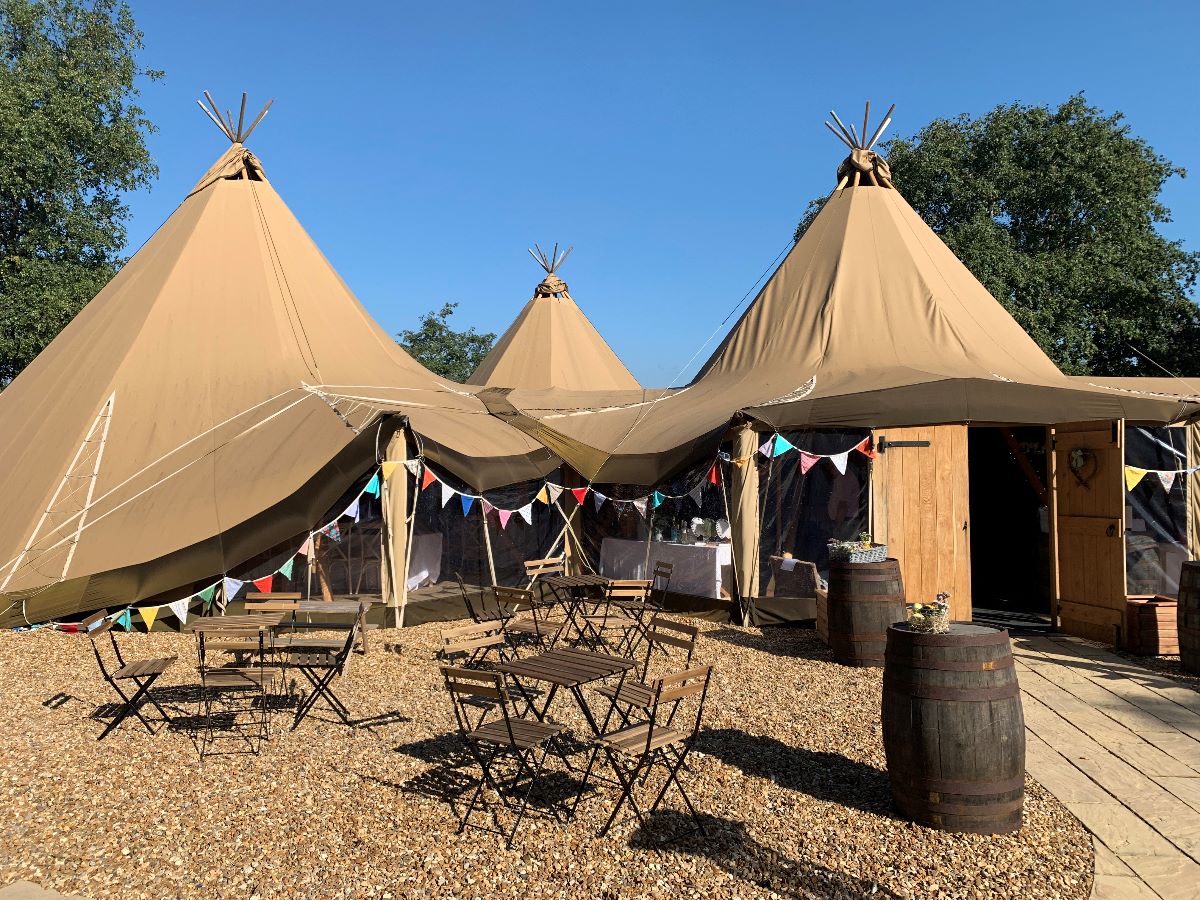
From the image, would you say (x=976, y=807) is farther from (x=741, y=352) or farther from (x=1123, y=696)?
(x=741, y=352)

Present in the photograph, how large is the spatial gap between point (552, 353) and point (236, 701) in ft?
43.2

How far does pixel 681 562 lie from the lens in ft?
33.2

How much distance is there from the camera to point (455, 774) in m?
4.88

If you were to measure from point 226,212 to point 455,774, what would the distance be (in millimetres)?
9920

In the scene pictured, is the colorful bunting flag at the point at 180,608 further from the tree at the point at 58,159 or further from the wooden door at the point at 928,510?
the tree at the point at 58,159

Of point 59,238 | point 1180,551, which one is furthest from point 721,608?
point 59,238

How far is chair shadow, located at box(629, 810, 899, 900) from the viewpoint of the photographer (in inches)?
139

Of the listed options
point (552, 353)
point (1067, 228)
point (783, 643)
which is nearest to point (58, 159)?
point (552, 353)

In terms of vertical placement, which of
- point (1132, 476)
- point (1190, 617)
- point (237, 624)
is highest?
point (1132, 476)

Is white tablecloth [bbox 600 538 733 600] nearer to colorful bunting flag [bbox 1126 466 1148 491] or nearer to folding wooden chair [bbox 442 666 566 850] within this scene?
colorful bunting flag [bbox 1126 466 1148 491]

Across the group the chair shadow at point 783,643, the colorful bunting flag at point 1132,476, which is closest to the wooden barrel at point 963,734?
the chair shadow at point 783,643

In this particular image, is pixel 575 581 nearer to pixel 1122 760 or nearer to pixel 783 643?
pixel 783 643

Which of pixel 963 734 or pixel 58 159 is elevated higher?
pixel 58 159

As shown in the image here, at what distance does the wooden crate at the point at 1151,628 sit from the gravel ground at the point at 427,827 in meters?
3.17
